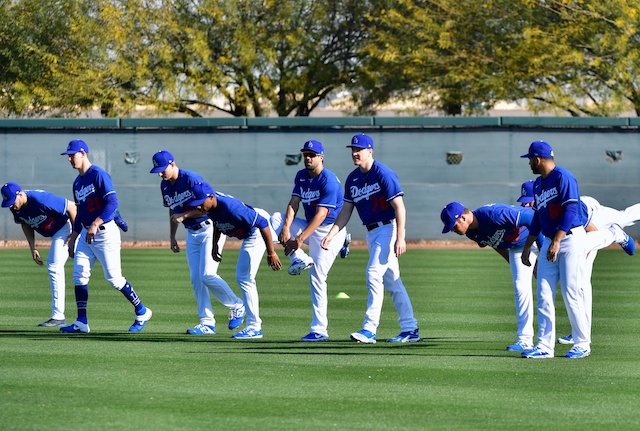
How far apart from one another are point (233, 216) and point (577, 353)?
355 centimetres

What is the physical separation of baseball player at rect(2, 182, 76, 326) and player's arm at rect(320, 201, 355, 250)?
3.03 m

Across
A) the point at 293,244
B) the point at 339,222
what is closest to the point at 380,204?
the point at 339,222

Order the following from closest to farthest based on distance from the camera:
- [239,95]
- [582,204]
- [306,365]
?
1. [306,365]
2. [582,204]
3. [239,95]

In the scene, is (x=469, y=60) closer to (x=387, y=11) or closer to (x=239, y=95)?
(x=387, y=11)

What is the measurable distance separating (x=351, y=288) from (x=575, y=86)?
19.9 metres

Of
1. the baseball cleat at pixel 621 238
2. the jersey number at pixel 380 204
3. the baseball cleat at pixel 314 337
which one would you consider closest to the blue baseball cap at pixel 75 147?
the baseball cleat at pixel 314 337

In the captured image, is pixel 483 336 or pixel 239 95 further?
pixel 239 95

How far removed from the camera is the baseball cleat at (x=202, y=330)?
11.6m

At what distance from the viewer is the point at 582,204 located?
397 inches

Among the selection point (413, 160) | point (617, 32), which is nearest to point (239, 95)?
point (413, 160)

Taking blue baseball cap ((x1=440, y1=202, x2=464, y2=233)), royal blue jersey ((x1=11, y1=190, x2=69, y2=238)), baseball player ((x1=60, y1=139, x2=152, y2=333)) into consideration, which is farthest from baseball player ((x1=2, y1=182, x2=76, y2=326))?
blue baseball cap ((x1=440, y1=202, x2=464, y2=233))

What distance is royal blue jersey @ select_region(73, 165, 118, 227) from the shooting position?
11.7 m

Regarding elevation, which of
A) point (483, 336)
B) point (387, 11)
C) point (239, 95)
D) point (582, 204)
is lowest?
point (483, 336)

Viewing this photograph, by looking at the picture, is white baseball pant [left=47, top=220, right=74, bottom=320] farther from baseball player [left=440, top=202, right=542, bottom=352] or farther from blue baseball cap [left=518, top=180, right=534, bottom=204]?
blue baseball cap [left=518, top=180, right=534, bottom=204]
